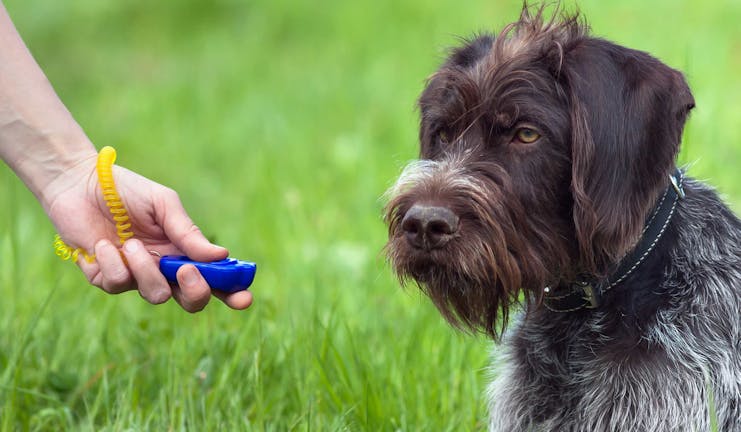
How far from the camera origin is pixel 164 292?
3.50 metres

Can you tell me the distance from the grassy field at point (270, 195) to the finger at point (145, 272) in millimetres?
749

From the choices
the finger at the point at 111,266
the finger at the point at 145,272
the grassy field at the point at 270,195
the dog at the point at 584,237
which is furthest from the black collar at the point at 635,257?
the finger at the point at 111,266

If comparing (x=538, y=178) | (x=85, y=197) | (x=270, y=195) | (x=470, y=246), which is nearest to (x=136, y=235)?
(x=85, y=197)

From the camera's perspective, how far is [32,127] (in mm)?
3785

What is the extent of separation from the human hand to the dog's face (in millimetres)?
673

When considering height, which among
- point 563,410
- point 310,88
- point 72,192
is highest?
point 310,88

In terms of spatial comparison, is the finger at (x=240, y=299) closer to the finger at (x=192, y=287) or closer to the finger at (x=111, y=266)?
the finger at (x=192, y=287)

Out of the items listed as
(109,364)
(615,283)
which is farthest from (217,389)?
(615,283)

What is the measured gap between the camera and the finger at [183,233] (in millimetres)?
3494

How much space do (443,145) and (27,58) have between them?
1.52 m

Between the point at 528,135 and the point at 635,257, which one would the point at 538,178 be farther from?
the point at 635,257

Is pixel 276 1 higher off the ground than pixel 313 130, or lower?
higher

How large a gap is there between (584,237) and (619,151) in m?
0.31

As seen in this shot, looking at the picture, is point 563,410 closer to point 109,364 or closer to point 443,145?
point 443,145
